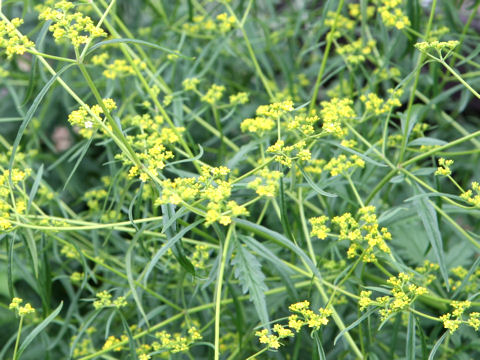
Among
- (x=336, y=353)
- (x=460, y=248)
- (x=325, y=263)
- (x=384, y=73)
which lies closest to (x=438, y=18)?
(x=384, y=73)

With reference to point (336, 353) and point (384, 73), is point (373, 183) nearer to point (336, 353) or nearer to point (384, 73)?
point (384, 73)

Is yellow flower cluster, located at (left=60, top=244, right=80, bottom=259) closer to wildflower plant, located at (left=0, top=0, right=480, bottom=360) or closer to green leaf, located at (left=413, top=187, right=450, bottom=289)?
wildflower plant, located at (left=0, top=0, right=480, bottom=360)

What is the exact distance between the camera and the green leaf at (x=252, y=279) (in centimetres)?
153

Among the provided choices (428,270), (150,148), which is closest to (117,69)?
(150,148)

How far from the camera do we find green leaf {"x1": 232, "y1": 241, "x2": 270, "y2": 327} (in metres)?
1.53

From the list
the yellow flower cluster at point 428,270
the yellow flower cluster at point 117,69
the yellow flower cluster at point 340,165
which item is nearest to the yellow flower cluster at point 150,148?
the yellow flower cluster at point 117,69

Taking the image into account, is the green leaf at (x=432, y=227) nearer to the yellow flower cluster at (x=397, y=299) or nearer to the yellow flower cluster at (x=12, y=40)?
the yellow flower cluster at (x=397, y=299)

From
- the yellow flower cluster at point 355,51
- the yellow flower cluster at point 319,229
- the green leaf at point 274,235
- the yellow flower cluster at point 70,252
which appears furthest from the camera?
the yellow flower cluster at point 355,51

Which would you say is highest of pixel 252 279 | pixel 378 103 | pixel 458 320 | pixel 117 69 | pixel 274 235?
pixel 117 69

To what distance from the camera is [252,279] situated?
156 cm

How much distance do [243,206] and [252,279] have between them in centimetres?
22

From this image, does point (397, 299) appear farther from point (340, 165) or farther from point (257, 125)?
point (257, 125)

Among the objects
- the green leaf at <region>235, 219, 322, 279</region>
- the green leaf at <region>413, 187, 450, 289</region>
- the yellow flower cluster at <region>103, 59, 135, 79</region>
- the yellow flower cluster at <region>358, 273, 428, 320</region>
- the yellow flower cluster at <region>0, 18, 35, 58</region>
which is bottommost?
the yellow flower cluster at <region>358, 273, 428, 320</region>

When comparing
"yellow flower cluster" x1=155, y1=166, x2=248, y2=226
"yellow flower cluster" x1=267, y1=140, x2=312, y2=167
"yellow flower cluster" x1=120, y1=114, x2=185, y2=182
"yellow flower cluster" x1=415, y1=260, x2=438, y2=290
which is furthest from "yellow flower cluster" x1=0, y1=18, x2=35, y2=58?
"yellow flower cluster" x1=415, y1=260, x2=438, y2=290
